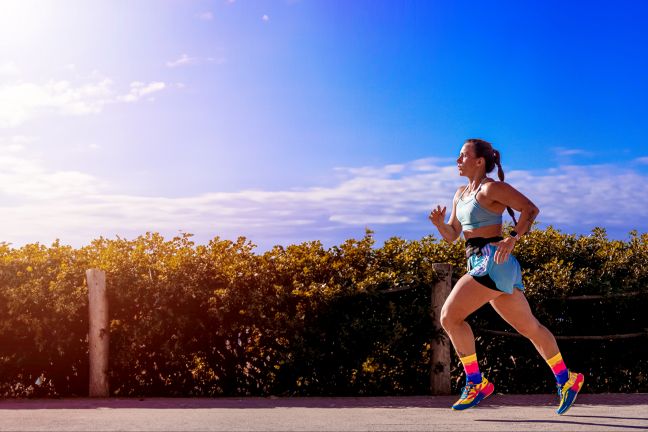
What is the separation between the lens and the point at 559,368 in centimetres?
721

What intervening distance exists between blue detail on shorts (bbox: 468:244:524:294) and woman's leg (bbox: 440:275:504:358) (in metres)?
0.06

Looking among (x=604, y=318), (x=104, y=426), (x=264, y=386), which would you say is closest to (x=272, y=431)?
(x=104, y=426)

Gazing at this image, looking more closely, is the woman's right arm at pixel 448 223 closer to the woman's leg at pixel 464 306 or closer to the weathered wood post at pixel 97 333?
the woman's leg at pixel 464 306

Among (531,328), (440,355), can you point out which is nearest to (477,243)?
(531,328)

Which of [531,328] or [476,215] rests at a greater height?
[476,215]

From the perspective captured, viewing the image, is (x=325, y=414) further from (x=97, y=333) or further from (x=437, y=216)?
(x=97, y=333)

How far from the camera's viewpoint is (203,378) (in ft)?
32.2

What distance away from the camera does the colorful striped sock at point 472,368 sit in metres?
7.21

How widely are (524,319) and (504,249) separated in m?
0.73

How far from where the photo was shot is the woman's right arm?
298 inches

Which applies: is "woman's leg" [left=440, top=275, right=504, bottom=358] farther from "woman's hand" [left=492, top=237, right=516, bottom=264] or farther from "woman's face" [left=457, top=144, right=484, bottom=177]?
"woman's face" [left=457, top=144, right=484, bottom=177]

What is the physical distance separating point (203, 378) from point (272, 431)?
3606 millimetres

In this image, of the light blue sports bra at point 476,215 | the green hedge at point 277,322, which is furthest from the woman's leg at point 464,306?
the green hedge at point 277,322

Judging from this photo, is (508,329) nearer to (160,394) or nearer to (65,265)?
(160,394)
